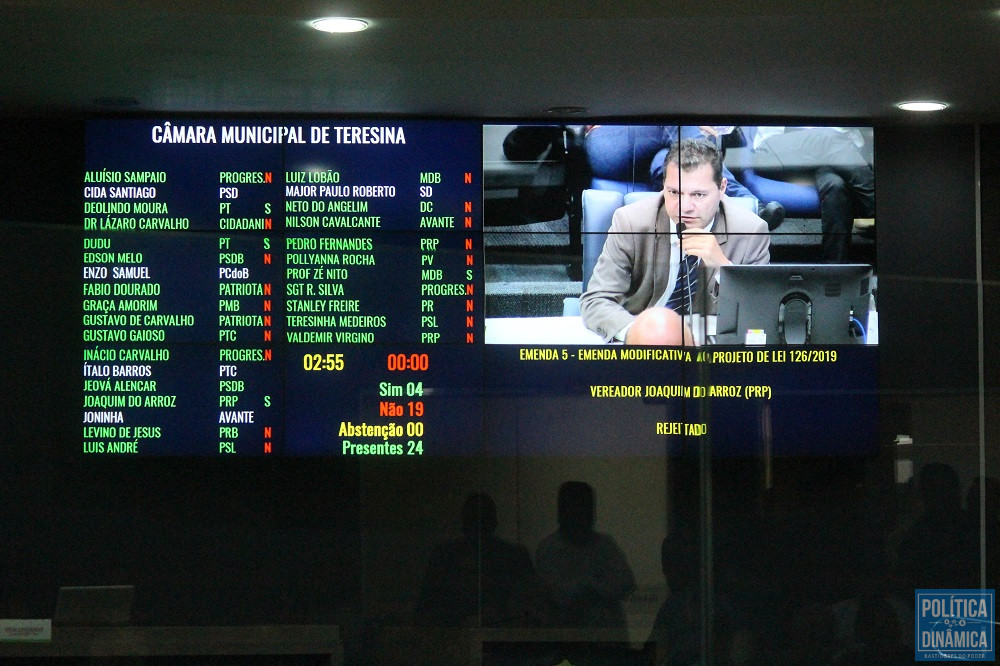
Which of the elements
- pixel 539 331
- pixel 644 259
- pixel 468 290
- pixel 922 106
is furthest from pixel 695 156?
pixel 468 290

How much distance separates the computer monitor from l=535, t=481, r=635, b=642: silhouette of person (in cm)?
46

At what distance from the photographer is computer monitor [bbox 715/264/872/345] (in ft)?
7.95

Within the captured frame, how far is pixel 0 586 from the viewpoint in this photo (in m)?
2.47

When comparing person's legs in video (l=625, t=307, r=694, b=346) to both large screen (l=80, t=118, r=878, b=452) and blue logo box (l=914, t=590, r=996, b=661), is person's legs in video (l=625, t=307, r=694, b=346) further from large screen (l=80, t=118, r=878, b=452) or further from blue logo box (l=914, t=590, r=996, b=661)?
blue logo box (l=914, t=590, r=996, b=661)

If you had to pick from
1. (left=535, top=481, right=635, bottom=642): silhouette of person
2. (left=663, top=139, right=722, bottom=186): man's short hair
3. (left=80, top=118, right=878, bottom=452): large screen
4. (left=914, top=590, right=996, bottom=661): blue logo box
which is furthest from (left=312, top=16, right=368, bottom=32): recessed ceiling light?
(left=914, top=590, right=996, bottom=661): blue logo box

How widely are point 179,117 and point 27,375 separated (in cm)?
118

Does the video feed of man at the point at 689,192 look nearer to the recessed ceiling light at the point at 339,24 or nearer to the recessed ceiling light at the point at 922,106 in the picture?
the recessed ceiling light at the point at 922,106

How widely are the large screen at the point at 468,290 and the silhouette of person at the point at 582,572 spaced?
151mm

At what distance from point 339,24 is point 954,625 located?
70.8 inches

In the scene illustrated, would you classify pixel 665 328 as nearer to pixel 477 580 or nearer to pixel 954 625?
pixel 477 580

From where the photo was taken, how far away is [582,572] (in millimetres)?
2314

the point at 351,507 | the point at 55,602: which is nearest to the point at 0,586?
the point at 55,602

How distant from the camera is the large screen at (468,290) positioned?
7.67 ft

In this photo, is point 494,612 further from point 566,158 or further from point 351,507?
point 566,158
